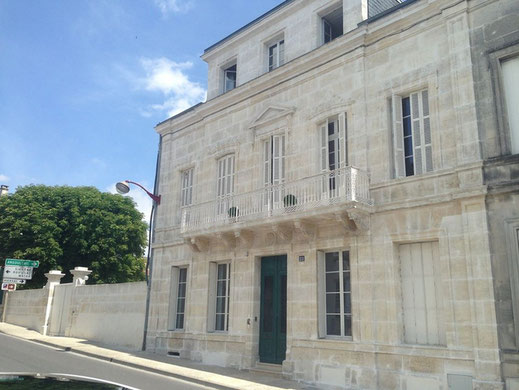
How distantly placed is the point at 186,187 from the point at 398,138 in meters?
8.29

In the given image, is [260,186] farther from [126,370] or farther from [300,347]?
[126,370]

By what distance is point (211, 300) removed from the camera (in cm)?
1436

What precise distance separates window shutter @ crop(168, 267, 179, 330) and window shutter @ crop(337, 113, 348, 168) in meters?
7.25

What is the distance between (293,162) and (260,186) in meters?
1.43

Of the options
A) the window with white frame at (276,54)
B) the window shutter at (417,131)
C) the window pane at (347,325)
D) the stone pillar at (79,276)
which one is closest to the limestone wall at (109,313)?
the stone pillar at (79,276)

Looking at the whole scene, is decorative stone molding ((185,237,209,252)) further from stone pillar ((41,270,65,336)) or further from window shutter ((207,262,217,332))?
stone pillar ((41,270,65,336))

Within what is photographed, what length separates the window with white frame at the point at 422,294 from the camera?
9484 millimetres

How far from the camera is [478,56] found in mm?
9586

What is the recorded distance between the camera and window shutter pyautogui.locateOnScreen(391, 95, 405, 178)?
10695mm

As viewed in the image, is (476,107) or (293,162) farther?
(293,162)

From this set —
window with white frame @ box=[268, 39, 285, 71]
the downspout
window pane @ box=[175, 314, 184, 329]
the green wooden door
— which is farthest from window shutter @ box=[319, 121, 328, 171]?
the downspout

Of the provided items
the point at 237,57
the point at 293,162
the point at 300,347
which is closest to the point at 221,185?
the point at 293,162

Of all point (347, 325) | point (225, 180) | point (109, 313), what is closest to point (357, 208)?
point (347, 325)

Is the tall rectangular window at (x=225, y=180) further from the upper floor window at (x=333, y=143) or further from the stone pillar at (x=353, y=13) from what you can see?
the stone pillar at (x=353, y=13)
